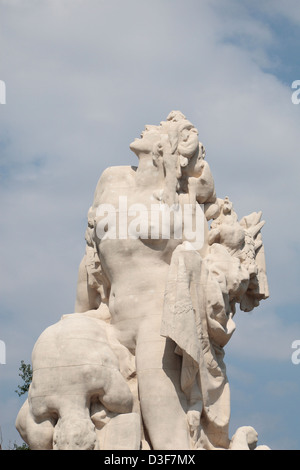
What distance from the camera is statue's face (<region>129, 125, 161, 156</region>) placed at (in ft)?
31.9

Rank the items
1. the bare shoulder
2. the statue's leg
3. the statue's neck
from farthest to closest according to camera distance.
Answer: the bare shoulder → the statue's neck → the statue's leg

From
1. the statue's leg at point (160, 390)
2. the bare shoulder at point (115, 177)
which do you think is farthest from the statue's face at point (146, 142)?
the statue's leg at point (160, 390)

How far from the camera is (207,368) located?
909 cm

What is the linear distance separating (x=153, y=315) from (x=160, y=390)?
2.48ft

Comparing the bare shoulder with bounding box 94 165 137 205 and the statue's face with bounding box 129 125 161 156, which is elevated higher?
the statue's face with bounding box 129 125 161 156

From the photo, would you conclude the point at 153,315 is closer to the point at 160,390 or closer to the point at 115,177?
the point at 160,390

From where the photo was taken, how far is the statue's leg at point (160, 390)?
8.69 metres

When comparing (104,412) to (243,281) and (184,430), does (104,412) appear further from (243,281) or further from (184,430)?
(243,281)

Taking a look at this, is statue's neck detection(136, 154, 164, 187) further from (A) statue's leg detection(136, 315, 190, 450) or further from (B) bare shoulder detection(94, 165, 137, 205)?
(A) statue's leg detection(136, 315, 190, 450)

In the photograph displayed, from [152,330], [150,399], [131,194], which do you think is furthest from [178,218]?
[150,399]

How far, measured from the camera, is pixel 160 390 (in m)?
8.80

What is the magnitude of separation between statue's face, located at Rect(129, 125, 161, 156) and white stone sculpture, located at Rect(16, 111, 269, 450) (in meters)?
0.01

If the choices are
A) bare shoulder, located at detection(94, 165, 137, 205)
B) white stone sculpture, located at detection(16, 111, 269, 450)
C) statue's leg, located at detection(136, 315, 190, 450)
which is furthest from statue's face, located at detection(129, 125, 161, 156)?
statue's leg, located at detection(136, 315, 190, 450)

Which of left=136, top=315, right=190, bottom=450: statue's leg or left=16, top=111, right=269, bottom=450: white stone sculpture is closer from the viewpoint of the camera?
left=16, top=111, right=269, bottom=450: white stone sculpture
